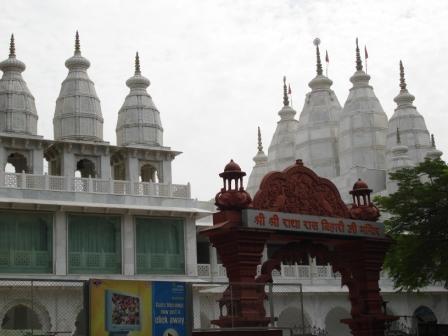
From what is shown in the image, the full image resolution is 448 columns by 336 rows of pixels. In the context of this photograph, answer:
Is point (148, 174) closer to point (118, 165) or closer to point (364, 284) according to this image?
point (118, 165)

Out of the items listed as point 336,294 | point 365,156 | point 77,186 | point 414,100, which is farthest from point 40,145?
point 414,100

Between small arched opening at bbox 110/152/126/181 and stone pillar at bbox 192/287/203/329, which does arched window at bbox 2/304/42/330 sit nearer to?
stone pillar at bbox 192/287/203/329

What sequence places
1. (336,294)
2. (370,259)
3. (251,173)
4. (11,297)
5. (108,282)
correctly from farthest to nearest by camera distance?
1. (251,173)
2. (336,294)
3. (11,297)
4. (370,259)
5. (108,282)

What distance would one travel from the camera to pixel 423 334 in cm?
2602

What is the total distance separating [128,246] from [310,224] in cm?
1687

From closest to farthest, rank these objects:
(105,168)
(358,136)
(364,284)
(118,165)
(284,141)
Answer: (364,284) < (105,168) < (118,165) < (358,136) < (284,141)

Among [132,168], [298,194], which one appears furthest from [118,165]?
[298,194]

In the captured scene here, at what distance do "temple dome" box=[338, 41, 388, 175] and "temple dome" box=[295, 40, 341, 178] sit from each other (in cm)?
113

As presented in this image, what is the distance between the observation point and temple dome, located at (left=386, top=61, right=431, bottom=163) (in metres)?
53.0

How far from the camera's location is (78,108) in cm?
3516

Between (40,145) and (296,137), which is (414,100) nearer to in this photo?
(296,137)

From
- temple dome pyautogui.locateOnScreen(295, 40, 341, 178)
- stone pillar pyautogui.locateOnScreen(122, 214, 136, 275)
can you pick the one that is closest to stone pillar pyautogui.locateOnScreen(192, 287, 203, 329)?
stone pillar pyautogui.locateOnScreen(122, 214, 136, 275)

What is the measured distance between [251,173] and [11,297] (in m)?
34.7

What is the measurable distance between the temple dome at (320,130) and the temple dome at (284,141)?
3.64 meters
